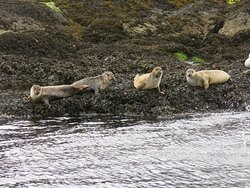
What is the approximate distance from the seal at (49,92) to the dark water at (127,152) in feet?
4.89

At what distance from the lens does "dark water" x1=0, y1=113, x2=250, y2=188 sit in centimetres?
943

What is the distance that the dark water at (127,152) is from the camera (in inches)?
371

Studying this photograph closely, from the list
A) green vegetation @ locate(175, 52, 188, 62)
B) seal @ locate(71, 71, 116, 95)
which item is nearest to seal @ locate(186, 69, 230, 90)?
seal @ locate(71, 71, 116, 95)

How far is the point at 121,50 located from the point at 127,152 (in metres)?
15.2

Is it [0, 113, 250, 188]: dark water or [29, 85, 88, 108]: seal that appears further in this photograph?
[29, 85, 88, 108]: seal

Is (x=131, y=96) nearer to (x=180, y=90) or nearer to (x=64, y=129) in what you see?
(x=180, y=90)

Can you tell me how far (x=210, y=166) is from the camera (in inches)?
399

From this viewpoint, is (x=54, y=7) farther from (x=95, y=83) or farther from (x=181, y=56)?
(x=95, y=83)

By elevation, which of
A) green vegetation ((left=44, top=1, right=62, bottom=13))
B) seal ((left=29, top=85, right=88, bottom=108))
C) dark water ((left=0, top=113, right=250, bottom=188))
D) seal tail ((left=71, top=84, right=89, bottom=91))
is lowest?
dark water ((left=0, top=113, right=250, bottom=188))

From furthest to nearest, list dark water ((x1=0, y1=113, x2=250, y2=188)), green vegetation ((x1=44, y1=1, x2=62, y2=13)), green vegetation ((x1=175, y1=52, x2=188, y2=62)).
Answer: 1. green vegetation ((x1=44, y1=1, x2=62, y2=13))
2. green vegetation ((x1=175, y1=52, x2=188, y2=62))
3. dark water ((x1=0, y1=113, x2=250, y2=188))

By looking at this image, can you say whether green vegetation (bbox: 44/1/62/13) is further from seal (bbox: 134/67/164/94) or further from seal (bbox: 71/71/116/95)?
seal (bbox: 134/67/164/94)

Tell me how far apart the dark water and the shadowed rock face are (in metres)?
1.41

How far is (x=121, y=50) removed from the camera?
26.2 metres

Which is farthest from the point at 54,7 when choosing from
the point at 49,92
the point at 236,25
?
the point at 49,92
